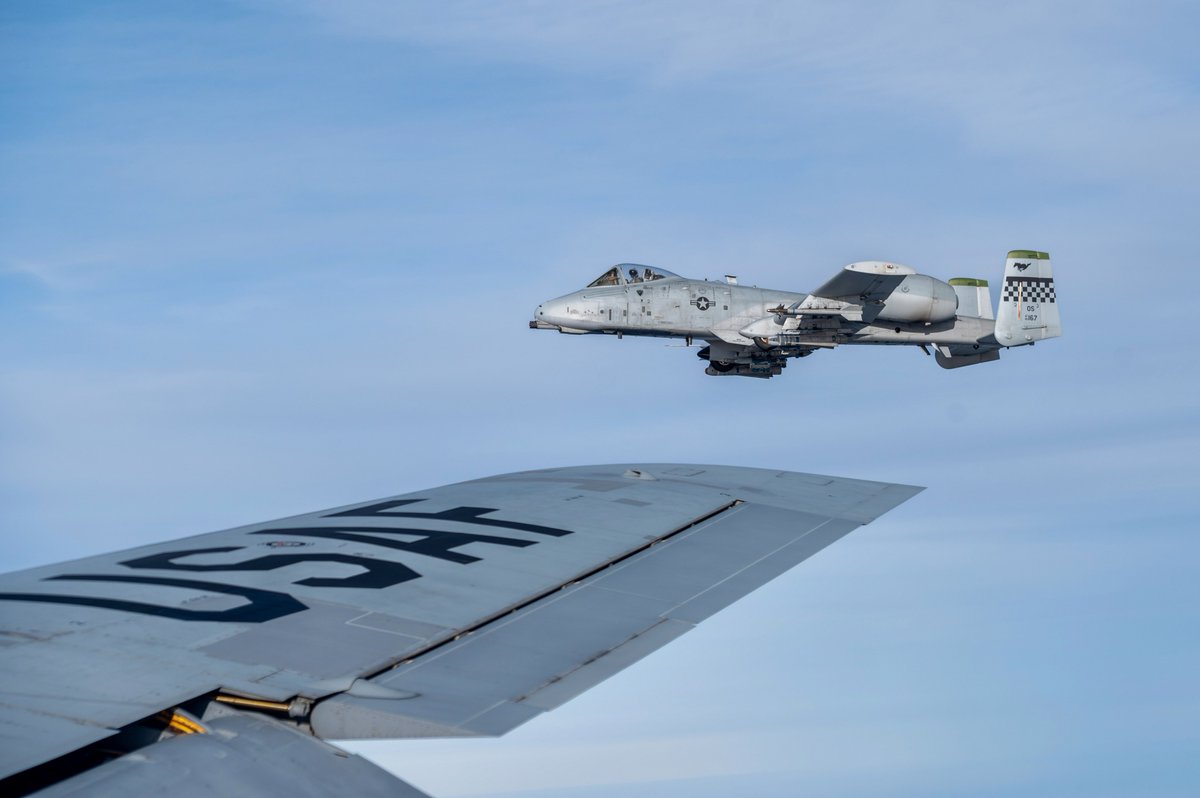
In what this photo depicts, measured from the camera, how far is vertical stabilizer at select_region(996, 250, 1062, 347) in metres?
30.9

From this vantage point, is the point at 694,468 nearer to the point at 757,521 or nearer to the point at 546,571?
the point at 757,521

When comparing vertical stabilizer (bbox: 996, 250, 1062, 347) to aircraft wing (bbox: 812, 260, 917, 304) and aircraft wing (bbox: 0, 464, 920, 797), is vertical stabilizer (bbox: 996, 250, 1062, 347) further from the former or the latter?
aircraft wing (bbox: 0, 464, 920, 797)

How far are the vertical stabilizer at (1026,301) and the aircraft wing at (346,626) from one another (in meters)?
18.5

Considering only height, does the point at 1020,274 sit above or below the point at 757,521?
above

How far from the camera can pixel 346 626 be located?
878cm

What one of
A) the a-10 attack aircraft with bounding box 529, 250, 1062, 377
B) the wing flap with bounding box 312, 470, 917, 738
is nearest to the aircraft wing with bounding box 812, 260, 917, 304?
the a-10 attack aircraft with bounding box 529, 250, 1062, 377

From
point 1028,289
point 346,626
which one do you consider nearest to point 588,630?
point 346,626

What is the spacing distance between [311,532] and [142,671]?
13.9ft

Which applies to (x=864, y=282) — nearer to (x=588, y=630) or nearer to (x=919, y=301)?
(x=919, y=301)

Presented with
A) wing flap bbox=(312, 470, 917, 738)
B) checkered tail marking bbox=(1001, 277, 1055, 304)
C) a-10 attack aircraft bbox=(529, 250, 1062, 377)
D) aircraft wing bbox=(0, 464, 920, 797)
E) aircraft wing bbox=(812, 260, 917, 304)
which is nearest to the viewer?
aircraft wing bbox=(0, 464, 920, 797)

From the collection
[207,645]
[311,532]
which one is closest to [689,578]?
[311,532]

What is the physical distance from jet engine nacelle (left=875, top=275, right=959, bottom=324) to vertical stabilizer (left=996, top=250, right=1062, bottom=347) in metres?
2.39

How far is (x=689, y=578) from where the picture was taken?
11188 mm

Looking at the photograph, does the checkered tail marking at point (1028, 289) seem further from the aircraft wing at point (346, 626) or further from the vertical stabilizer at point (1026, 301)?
the aircraft wing at point (346, 626)
